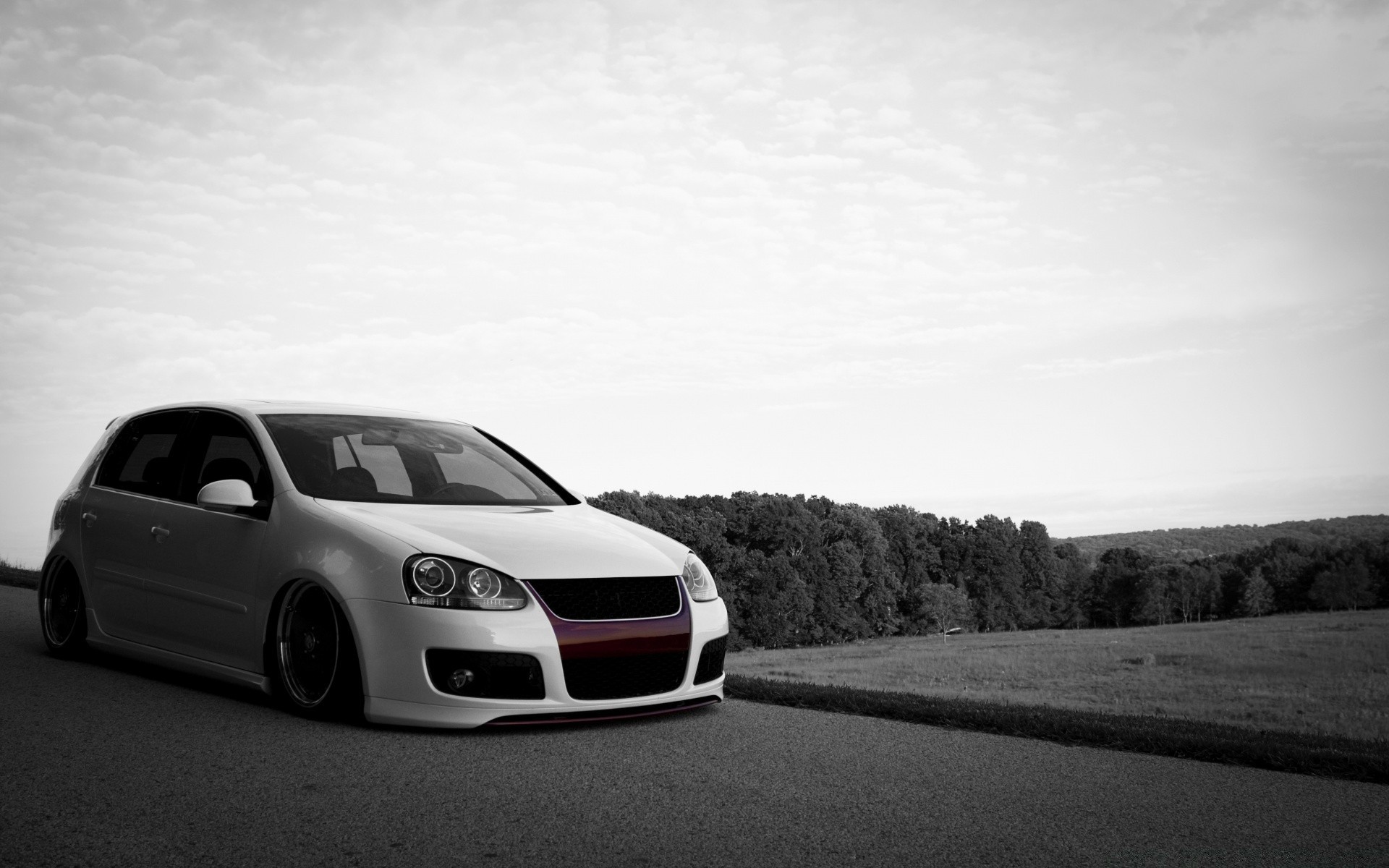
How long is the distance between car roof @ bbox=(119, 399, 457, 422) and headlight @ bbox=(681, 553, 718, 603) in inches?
87.8

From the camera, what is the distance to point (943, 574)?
10812 cm

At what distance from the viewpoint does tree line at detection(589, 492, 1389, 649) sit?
80.9 meters

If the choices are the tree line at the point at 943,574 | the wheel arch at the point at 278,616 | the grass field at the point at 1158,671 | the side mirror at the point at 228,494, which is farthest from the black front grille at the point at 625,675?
the tree line at the point at 943,574

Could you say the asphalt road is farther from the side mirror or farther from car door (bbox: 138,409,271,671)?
the side mirror

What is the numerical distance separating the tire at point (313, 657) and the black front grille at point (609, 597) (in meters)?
0.98

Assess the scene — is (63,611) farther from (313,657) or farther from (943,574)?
(943,574)

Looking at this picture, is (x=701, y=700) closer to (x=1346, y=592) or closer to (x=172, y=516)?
(x=172, y=516)

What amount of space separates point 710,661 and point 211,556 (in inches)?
112

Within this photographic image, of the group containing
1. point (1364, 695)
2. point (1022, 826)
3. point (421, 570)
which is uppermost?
point (421, 570)

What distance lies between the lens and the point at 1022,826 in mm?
4148

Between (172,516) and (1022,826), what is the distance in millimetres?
5100

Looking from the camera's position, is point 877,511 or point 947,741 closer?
point 947,741

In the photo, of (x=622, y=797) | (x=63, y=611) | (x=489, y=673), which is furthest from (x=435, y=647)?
(x=63, y=611)

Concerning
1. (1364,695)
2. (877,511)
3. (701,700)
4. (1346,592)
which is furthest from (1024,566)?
(701,700)
